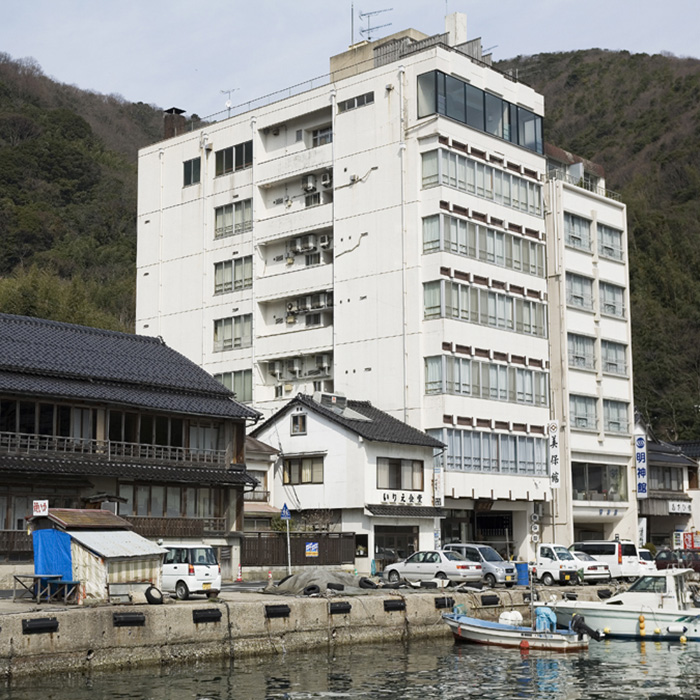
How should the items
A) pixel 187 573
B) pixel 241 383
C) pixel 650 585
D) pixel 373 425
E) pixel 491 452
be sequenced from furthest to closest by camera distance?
pixel 241 383
pixel 491 452
pixel 373 425
pixel 650 585
pixel 187 573

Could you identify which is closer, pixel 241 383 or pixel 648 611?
pixel 648 611

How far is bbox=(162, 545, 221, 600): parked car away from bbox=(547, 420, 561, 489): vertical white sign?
4062cm

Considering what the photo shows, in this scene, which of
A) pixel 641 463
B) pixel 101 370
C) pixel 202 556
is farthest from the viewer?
pixel 641 463

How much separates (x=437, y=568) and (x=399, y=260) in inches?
1052

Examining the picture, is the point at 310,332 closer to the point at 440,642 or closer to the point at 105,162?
the point at 440,642

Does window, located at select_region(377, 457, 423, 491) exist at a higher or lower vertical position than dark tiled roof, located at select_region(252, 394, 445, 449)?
lower

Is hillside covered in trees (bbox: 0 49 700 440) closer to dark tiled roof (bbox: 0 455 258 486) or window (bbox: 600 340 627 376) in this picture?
window (bbox: 600 340 627 376)

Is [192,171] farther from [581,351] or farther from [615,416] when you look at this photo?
[615,416]

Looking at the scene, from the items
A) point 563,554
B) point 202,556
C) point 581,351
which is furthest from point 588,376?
point 202,556

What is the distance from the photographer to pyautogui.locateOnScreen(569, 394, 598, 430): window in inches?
3073

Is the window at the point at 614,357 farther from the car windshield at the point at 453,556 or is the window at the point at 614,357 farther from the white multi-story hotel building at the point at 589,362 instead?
the car windshield at the point at 453,556

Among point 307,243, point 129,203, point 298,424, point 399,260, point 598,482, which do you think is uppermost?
point 129,203

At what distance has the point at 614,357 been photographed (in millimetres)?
83062

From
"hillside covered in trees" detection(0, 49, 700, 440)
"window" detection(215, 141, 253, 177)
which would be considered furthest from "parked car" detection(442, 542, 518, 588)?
"hillside covered in trees" detection(0, 49, 700, 440)
